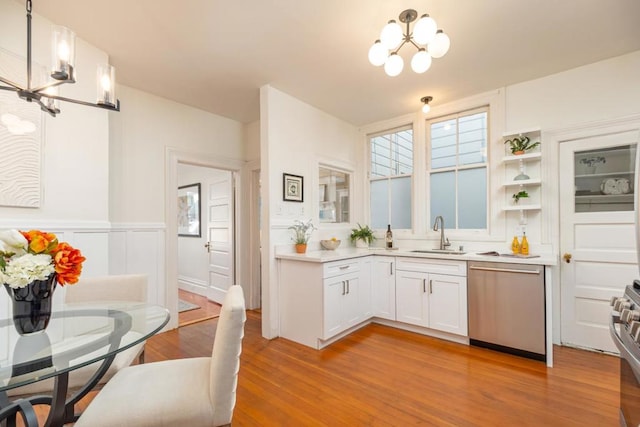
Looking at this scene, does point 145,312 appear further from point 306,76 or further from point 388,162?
point 388,162

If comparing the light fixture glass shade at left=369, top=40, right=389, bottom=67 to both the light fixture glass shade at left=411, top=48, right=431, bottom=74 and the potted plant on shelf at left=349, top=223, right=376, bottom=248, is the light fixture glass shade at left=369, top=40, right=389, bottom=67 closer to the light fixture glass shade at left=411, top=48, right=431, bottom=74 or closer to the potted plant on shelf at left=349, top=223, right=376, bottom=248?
the light fixture glass shade at left=411, top=48, right=431, bottom=74

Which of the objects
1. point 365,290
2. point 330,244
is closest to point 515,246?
point 365,290

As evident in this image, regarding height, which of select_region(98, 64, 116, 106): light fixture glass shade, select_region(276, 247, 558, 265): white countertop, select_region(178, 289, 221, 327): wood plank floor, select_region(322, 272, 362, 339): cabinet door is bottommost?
select_region(178, 289, 221, 327): wood plank floor

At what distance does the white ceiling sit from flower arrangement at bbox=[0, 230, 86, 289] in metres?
1.66

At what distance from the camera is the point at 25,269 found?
118 cm

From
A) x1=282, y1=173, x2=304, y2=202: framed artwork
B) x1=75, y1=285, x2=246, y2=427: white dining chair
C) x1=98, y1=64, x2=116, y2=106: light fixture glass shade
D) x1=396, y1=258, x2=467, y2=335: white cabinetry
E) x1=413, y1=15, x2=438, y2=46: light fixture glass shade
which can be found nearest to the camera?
x1=75, y1=285, x2=246, y2=427: white dining chair

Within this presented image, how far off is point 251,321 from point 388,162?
2833 millimetres

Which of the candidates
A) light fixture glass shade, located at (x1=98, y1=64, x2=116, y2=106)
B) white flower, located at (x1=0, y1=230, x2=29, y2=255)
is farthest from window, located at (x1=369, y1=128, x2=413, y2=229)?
white flower, located at (x1=0, y1=230, x2=29, y2=255)

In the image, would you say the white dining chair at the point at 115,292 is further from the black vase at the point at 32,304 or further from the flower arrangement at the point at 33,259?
the flower arrangement at the point at 33,259

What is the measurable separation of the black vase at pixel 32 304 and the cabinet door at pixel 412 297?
293 centimetres

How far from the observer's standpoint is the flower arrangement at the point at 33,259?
1176 mm

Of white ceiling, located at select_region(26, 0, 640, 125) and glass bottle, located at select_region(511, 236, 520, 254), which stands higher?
white ceiling, located at select_region(26, 0, 640, 125)

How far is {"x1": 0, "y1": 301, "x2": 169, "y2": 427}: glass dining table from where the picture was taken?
3.61ft

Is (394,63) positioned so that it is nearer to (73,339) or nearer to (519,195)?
(519,195)
